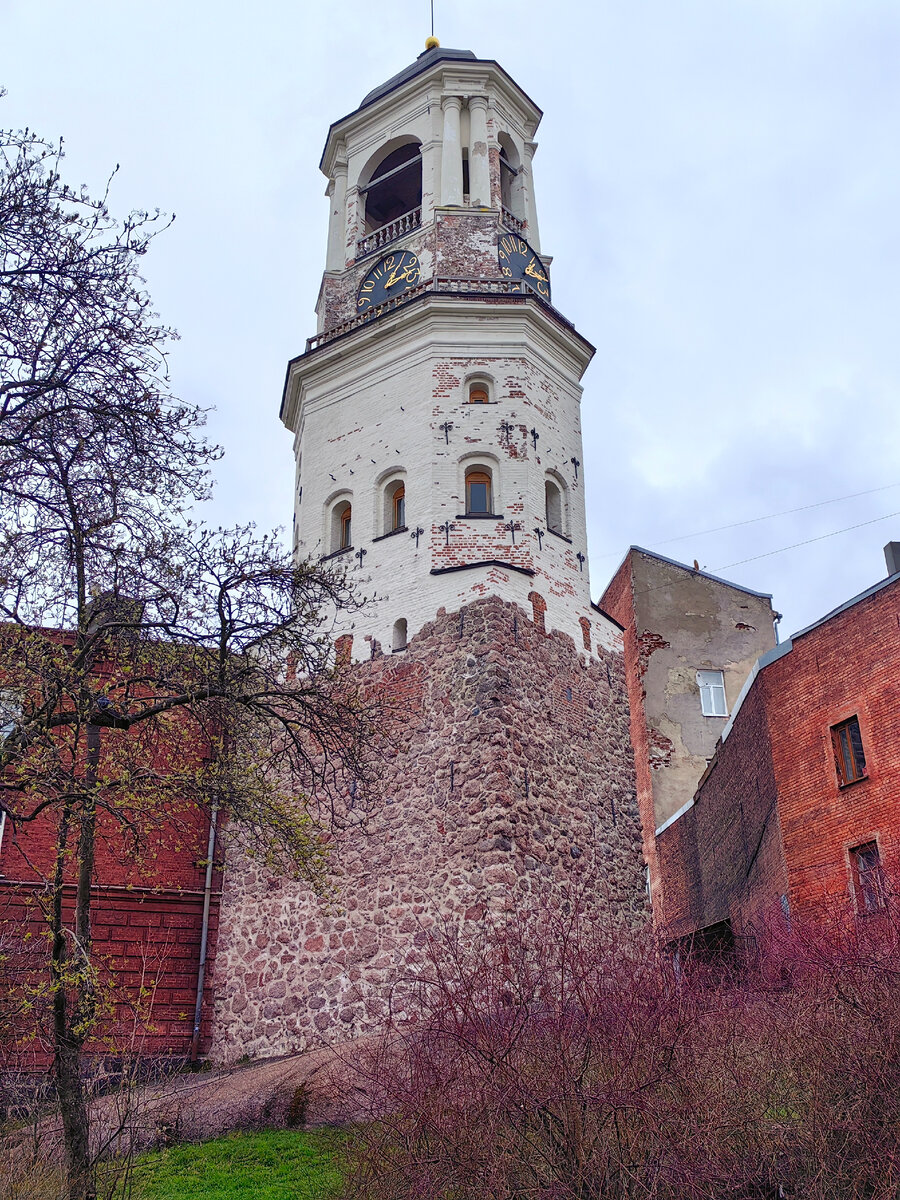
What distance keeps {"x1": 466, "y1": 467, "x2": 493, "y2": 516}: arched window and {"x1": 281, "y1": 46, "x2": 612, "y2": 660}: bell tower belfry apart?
0.03 m

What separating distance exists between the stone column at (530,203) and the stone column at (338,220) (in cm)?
424

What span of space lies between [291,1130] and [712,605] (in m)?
21.6

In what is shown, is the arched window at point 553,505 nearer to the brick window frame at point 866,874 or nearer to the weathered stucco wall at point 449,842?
the weathered stucco wall at point 449,842

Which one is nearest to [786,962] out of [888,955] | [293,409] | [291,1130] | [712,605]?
[888,955]

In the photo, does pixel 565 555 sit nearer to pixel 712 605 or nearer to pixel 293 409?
pixel 293 409

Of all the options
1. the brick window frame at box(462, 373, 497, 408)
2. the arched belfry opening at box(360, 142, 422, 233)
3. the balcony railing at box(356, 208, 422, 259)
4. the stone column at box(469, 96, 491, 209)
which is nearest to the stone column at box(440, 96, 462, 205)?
the stone column at box(469, 96, 491, 209)

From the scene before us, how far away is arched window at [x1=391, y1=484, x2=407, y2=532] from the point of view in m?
21.8

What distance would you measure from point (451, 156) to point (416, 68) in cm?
388

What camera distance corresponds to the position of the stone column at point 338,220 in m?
26.9

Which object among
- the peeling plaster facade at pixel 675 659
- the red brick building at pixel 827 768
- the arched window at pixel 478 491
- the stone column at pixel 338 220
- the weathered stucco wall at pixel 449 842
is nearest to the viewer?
the red brick building at pixel 827 768

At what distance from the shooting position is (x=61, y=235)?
9797 mm

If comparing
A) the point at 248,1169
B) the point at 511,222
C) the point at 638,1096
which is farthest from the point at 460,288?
the point at 638,1096

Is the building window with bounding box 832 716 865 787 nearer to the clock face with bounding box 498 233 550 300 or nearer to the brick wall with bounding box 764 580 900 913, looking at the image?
the brick wall with bounding box 764 580 900 913

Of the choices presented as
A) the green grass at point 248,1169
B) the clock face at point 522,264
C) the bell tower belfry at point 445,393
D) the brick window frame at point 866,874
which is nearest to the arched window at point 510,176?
the bell tower belfry at point 445,393
